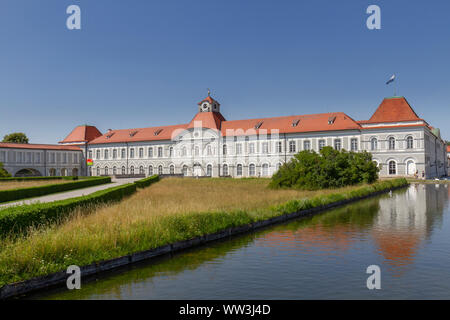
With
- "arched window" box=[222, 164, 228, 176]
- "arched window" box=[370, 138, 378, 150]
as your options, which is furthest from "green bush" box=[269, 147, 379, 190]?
"arched window" box=[222, 164, 228, 176]

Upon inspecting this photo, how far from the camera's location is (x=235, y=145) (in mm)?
62250

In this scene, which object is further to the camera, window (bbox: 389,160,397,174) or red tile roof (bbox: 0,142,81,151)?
red tile roof (bbox: 0,142,81,151)

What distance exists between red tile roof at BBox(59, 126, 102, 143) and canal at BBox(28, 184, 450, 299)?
67101 mm

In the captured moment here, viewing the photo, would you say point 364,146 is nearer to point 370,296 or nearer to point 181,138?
point 181,138

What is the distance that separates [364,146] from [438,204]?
30.8 meters

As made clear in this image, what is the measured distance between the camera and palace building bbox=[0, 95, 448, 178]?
2031 inches

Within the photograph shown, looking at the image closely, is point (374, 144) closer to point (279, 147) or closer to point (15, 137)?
point (279, 147)

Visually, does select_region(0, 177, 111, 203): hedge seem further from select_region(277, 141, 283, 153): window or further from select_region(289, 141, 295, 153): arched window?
select_region(289, 141, 295, 153): arched window

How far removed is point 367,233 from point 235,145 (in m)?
48.5

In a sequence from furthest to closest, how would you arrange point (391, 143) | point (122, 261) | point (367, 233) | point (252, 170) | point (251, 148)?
point (251, 148) < point (252, 170) < point (391, 143) < point (367, 233) < point (122, 261)

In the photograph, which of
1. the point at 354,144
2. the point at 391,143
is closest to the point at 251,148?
the point at 354,144

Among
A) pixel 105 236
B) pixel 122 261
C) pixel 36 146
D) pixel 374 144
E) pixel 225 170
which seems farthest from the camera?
pixel 36 146

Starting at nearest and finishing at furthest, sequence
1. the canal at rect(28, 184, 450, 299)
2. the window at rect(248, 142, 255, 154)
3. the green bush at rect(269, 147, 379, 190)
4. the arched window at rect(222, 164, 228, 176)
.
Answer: the canal at rect(28, 184, 450, 299)
the green bush at rect(269, 147, 379, 190)
the window at rect(248, 142, 255, 154)
the arched window at rect(222, 164, 228, 176)

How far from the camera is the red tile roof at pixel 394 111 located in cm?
5159
